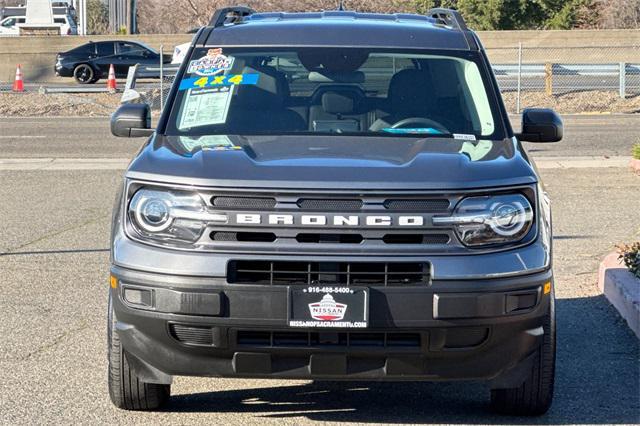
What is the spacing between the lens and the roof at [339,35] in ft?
21.1

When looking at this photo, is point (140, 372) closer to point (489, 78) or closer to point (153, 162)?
point (153, 162)

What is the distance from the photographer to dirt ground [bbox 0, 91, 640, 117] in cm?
2647

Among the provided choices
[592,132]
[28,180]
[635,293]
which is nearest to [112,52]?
[592,132]

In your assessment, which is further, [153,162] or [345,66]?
[345,66]

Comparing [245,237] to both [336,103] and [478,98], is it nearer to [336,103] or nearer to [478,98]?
[336,103]

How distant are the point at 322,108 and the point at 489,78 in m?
0.89

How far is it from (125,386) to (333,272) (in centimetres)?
123

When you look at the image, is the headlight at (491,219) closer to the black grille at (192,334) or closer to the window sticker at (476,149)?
the window sticker at (476,149)

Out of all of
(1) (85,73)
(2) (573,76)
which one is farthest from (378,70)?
(1) (85,73)

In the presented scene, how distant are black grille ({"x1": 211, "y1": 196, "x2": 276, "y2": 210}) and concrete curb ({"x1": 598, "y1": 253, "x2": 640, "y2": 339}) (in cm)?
298

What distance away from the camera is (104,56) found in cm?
3719

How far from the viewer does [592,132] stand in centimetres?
2108

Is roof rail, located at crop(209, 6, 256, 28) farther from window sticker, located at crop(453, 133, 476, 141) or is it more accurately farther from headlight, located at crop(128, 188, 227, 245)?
headlight, located at crop(128, 188, 227, 245)

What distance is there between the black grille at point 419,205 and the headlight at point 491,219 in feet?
0.15
